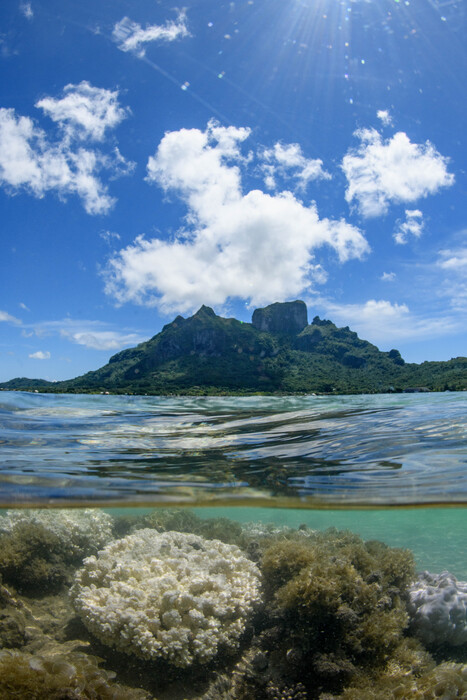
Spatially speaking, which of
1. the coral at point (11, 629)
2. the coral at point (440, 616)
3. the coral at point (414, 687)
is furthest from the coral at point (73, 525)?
the coral at point (440, 616)

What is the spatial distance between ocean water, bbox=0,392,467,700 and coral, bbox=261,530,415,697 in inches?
1.2

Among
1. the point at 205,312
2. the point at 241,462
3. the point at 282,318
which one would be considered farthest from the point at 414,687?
the point at 282,318

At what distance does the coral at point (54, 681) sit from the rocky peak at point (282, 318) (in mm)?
135595

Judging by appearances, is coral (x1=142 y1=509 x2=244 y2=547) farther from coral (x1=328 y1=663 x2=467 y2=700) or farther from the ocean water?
coral (x1=328 y1=663 x2=467 y2=700)

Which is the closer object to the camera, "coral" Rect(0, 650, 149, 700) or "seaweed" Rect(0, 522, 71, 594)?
"coral" Rect(0, 650, 149, 700)

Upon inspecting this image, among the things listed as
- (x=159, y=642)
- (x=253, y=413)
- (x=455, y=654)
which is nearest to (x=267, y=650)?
(x=159, y=642)

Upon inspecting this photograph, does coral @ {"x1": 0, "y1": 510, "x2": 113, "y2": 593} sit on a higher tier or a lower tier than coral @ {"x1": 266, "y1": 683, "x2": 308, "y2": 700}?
higher

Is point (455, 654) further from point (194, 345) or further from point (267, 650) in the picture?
point (194, 345)

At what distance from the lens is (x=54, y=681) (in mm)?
5184

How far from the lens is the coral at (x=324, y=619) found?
6211mm

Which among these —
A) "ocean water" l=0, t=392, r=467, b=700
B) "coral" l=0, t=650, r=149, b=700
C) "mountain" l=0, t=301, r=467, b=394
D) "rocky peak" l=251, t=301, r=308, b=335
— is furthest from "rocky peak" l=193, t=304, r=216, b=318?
"coral" l=0, t=650, r=149, b=700

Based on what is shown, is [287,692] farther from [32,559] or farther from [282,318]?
[282,318]

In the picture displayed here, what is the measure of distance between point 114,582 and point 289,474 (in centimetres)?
458

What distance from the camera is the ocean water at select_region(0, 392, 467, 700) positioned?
625 centimetres
